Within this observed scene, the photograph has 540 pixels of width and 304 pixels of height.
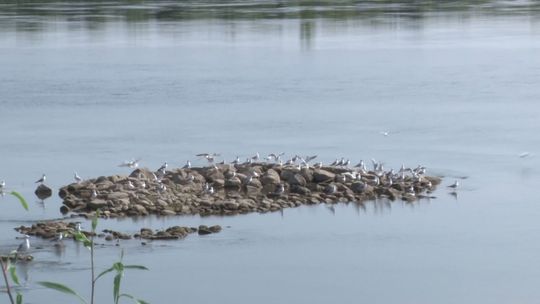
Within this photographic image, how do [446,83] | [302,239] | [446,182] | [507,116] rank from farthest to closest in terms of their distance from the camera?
[446,83], [507,116], [446,182], [302,239]

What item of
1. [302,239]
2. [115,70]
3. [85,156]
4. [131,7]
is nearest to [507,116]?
[85,156]

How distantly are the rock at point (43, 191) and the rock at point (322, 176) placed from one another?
3.67 m

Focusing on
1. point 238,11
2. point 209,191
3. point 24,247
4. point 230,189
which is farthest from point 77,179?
point 238,11

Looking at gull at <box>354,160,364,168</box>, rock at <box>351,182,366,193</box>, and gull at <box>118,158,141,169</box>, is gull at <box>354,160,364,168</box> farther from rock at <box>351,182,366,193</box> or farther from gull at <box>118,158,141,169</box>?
gull at <box>118,158,141,169</box>

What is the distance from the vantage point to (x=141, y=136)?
844 inches

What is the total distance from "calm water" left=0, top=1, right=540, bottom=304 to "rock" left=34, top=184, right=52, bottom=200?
242 millimetres

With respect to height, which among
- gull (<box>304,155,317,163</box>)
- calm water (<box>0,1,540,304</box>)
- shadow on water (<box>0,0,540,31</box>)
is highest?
gull (<box>304,155,317,163</box>)

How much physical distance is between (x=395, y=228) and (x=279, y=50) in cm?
2166

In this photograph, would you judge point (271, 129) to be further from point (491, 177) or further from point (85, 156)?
point (491, 177)

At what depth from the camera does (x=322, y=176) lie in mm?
17031

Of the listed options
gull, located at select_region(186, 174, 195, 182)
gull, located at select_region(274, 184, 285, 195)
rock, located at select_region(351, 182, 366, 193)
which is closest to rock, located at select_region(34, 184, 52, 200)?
gull, located at select_region(186, 174, 195, 182)

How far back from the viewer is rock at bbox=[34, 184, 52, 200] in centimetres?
1678

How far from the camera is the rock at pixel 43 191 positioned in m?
16.8

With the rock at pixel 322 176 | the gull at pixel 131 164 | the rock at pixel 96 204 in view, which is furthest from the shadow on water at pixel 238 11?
the rock at pixel 96 204
